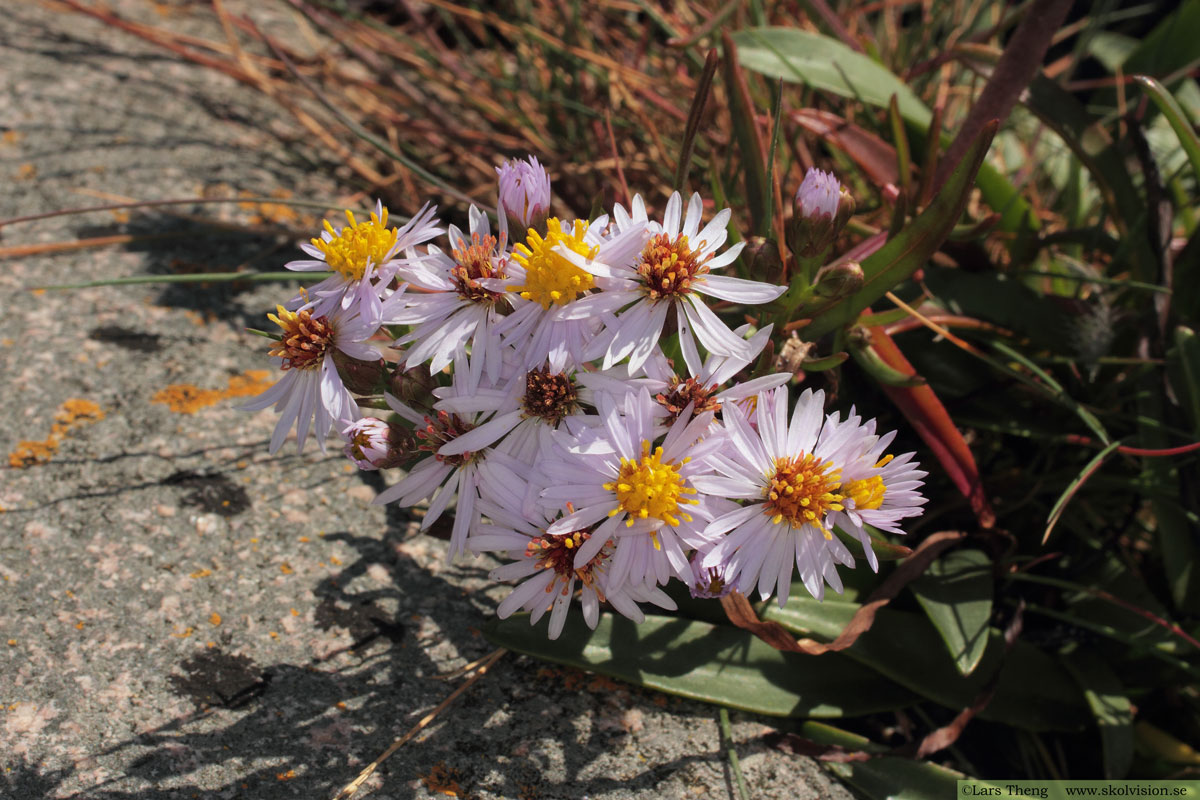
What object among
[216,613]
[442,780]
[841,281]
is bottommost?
[442,780]

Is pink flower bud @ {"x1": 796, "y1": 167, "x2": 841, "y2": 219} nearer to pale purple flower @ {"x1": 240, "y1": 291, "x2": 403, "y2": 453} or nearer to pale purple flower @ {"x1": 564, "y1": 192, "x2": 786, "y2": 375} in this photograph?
pale purple flower @ {"x1": 564, "y1": 192, "x2": 786, "y2": 375}

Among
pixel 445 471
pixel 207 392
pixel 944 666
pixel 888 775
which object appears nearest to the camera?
pixel 445 471

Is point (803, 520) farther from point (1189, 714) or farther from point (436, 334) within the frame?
point (1189, 714)

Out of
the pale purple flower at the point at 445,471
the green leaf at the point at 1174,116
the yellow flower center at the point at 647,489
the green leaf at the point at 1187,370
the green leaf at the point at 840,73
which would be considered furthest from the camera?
the green leaf at the point at 840,73

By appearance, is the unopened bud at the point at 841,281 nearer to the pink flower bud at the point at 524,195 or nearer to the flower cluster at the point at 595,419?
the flower cluster at the point at 595,419

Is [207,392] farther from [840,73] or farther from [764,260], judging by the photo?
[840,73]

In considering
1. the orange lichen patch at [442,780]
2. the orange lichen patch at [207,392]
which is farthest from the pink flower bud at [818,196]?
the orange lichen patch at [207,392]

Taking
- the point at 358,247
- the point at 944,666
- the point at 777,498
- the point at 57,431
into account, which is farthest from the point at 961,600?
the point at 57,431

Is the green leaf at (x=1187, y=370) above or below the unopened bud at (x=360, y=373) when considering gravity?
above

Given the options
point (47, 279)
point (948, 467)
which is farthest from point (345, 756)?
point (47, 279)
